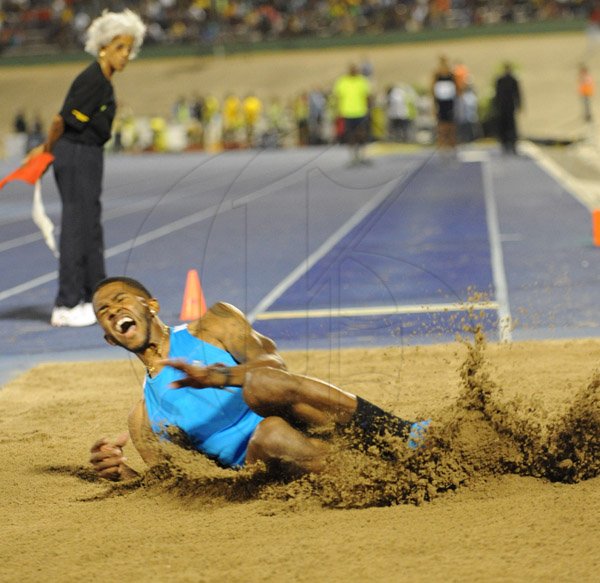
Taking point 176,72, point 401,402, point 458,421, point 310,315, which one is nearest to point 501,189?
point 310,315

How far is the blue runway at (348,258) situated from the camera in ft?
28.3

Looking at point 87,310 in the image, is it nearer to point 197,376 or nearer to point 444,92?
point 197,376

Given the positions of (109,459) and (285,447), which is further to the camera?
(109,459)

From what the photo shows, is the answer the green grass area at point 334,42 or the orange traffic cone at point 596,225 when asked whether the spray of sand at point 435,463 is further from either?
the green grass area at point 334,42

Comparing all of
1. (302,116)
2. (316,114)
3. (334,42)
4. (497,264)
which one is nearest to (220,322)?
(497,264)

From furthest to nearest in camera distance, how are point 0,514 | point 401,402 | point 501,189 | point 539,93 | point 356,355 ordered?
point 539,93
point 501,189
point 356,355
point 401,402
point 0,514

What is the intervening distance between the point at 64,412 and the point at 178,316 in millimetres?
2650

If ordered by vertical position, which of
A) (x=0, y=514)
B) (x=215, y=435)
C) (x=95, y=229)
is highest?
(x=95, y=229)

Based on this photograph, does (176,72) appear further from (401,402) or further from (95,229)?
(401,402)

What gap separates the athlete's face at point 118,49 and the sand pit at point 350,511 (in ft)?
12.5

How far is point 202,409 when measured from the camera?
4.70 metres

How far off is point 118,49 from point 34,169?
118 cm

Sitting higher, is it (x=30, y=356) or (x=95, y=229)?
(x=95, y=229)

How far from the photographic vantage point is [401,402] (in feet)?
20.6
